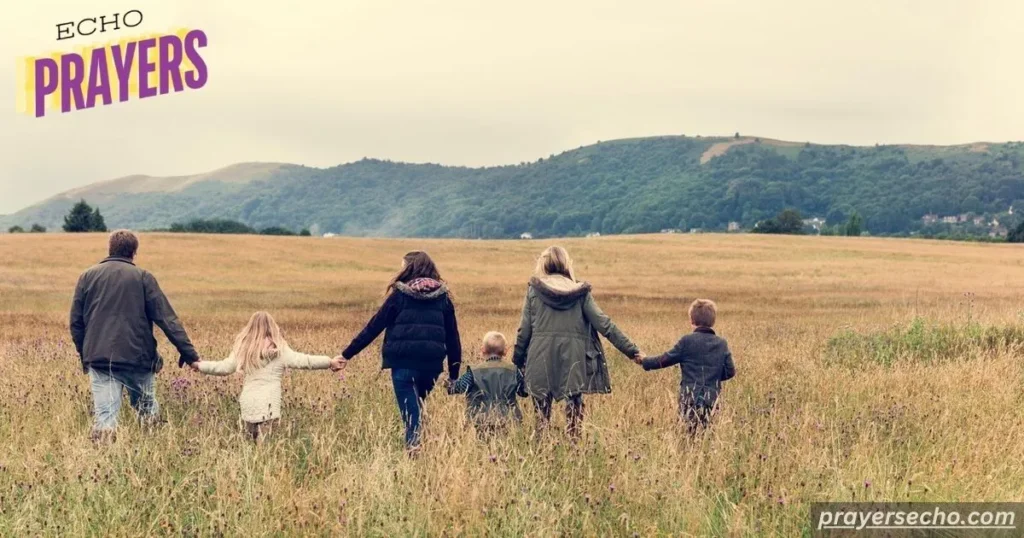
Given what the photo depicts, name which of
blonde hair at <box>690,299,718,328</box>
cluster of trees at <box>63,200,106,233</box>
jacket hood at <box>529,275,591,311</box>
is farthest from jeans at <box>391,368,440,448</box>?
cluster of trees at <box>63,200,106,233</box>

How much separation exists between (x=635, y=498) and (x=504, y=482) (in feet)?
2.77

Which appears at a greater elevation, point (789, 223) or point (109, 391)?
point (789, 223)

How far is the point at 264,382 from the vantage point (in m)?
6.95

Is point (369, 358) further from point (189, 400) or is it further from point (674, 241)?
point (674, 241)

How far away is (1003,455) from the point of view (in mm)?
6473

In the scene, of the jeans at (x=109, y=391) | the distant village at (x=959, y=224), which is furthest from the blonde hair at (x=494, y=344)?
the distant village at (x=959, y=224)

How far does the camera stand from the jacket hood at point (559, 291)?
23.2 ft

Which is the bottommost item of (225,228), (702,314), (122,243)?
(702,314)

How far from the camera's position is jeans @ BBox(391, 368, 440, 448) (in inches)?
274

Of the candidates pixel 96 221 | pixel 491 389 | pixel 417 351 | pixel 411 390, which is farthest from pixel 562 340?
pixel 96 221

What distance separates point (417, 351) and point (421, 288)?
20.7 inches

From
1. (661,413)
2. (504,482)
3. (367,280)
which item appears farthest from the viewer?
(367,280)

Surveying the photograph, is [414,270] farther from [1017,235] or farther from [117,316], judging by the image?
[1017,235]

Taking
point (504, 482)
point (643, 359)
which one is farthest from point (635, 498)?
point (643, 359)
